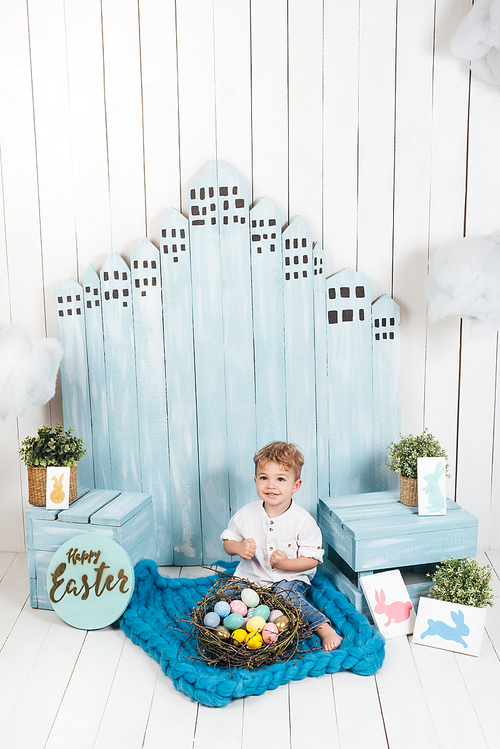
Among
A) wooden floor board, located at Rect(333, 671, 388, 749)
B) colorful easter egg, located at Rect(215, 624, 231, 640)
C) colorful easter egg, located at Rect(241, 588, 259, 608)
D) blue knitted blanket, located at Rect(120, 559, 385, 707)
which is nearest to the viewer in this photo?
wooden floor board, located at Rect(333, 671, 388, 749)

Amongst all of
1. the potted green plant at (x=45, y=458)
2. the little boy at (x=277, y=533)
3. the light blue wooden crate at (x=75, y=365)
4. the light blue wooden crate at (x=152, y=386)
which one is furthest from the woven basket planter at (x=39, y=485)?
the little boy at (x=277, y=533)

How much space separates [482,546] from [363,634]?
889 mm

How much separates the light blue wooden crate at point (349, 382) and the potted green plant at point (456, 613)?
21.7 inches

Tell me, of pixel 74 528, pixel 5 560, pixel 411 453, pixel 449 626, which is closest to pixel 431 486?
pixel 411 453

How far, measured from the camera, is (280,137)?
7.14 ft

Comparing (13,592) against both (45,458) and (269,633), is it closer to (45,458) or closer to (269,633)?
(45,458)

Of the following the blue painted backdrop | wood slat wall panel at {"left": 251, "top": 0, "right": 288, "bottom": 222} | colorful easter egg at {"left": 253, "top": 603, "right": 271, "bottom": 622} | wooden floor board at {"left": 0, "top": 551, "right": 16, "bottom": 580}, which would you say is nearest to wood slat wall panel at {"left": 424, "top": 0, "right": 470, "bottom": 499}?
the blue painted backdrop

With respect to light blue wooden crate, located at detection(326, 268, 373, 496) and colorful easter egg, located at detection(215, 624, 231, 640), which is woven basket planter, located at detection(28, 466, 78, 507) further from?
light blue wooden crate, located at detection(326, 268, 373, 496)

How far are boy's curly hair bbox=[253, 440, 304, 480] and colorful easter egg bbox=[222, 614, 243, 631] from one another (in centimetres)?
48

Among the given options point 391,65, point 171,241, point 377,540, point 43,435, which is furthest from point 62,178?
point 377,540

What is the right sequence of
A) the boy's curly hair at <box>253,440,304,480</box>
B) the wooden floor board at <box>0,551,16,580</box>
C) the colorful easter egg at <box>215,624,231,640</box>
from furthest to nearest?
the wooden floor board at <box>0,551,16,580</box> → the boy's curly hair at <box>253,440,304,480</box> → the colorful easter egg at <box>215,624,231,640</box>

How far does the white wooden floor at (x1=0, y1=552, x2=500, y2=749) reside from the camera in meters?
1.42

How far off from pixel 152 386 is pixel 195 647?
0.92 metres

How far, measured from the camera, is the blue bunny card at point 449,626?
1709mm
